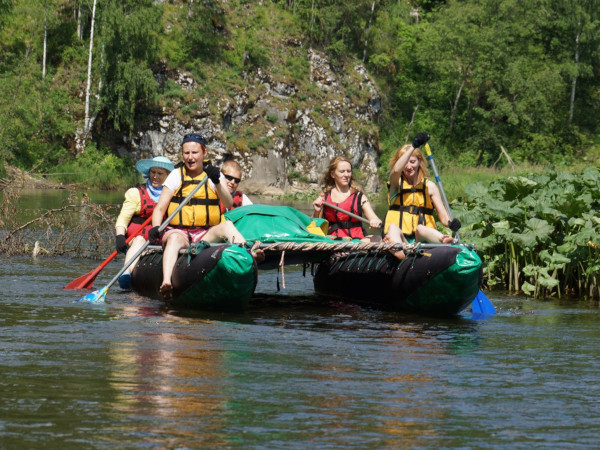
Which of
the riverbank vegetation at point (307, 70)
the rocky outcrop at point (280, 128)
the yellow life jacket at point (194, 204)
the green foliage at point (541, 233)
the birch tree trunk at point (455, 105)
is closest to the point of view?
the yellow life jacket at point (194, 204)

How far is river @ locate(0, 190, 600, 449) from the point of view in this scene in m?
4.56

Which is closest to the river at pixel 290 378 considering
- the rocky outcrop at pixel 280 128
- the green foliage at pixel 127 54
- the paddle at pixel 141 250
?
the paddle at pixel 141 250

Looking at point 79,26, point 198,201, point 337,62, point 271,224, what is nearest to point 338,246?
point 271,224

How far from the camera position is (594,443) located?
4.52 metres

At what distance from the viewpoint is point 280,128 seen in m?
39.4

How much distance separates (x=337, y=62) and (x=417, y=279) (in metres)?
36.6

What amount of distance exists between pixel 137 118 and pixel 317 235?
30.6 m

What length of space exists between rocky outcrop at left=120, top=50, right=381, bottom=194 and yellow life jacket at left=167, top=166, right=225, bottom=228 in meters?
28.2

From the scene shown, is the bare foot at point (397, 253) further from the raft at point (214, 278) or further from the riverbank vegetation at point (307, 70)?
the riverbank vegetation at point (307, 70)

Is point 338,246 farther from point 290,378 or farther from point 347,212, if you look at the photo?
point 290,378

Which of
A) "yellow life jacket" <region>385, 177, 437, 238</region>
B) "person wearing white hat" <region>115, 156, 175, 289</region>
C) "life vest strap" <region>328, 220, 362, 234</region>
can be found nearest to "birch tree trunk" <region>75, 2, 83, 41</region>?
"person wearing white hat" <region>115, 156, 175, 289</region>

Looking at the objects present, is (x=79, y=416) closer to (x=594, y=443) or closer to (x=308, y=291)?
(x=594, y=443)

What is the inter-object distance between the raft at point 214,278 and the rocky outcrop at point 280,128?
28.5 meters

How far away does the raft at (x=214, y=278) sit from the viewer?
8.04 metres
